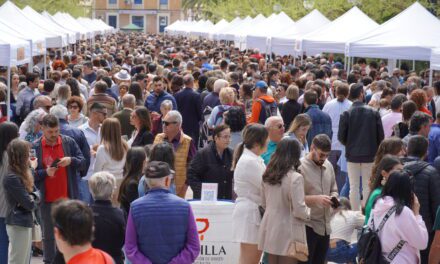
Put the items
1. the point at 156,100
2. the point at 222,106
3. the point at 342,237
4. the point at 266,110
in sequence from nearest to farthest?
1. the point at 342,237
2. the point at 222,106
3. the point at 266,110
4. the point at 156,100

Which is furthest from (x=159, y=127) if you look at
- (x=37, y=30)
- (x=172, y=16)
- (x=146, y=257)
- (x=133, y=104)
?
(x=172, y=16)

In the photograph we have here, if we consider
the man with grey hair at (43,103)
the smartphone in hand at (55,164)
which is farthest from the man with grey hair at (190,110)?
the smartphone in hand at (55,164)

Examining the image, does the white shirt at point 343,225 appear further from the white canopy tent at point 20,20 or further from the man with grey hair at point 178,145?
the white canopy tent at point 20,20

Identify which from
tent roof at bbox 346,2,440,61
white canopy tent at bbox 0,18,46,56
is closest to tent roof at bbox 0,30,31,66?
white canopy tent at bbox 0,18,46,56

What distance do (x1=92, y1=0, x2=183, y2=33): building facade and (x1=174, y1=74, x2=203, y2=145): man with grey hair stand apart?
416 ft

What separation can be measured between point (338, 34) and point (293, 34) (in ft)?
15.2

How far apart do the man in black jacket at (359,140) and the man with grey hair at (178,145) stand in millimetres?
2899

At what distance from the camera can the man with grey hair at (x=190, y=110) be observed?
1370 centimetres

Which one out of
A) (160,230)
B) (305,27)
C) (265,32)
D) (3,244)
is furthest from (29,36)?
(160,230)

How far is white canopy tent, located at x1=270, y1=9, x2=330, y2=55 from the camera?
23.5 m

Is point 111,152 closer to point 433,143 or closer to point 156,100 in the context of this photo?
point 433,143

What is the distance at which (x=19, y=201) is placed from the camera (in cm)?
741

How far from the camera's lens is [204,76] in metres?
15.6

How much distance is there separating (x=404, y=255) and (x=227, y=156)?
2726 mm
